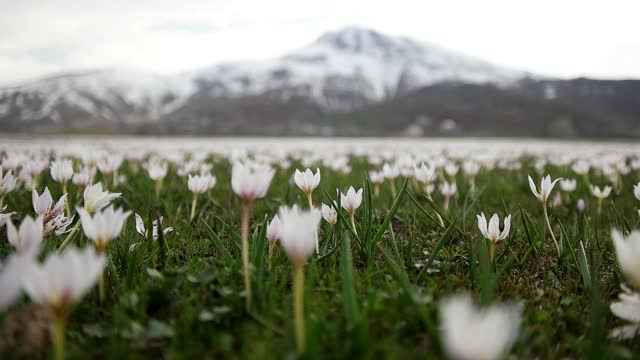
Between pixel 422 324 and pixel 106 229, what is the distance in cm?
Result: 120

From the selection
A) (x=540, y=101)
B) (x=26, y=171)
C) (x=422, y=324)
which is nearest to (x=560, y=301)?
→ (x=422, y=324)

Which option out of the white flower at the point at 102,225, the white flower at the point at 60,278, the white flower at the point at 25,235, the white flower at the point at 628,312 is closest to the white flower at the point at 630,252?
the white flower at the point at 628,312

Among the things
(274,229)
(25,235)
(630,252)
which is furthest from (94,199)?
(630,252)

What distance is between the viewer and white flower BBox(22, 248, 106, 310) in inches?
40.1

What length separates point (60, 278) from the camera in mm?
1026

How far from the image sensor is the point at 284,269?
6.83ft

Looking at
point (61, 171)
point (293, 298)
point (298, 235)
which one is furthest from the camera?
point (61, 171)

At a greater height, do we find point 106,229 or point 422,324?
point 106,229

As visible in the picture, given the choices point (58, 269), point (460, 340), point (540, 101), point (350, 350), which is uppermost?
point (540, 101)

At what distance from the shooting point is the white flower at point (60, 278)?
3.34ft

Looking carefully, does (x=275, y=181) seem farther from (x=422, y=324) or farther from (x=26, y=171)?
(x=422, y=324)

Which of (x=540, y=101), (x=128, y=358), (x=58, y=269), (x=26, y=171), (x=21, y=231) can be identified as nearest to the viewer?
(x=58, y=269)

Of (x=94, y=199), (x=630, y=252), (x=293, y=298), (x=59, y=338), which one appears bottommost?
(x=293, y=298)

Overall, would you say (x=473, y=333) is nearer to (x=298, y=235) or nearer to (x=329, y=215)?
(x=298, y=235)
